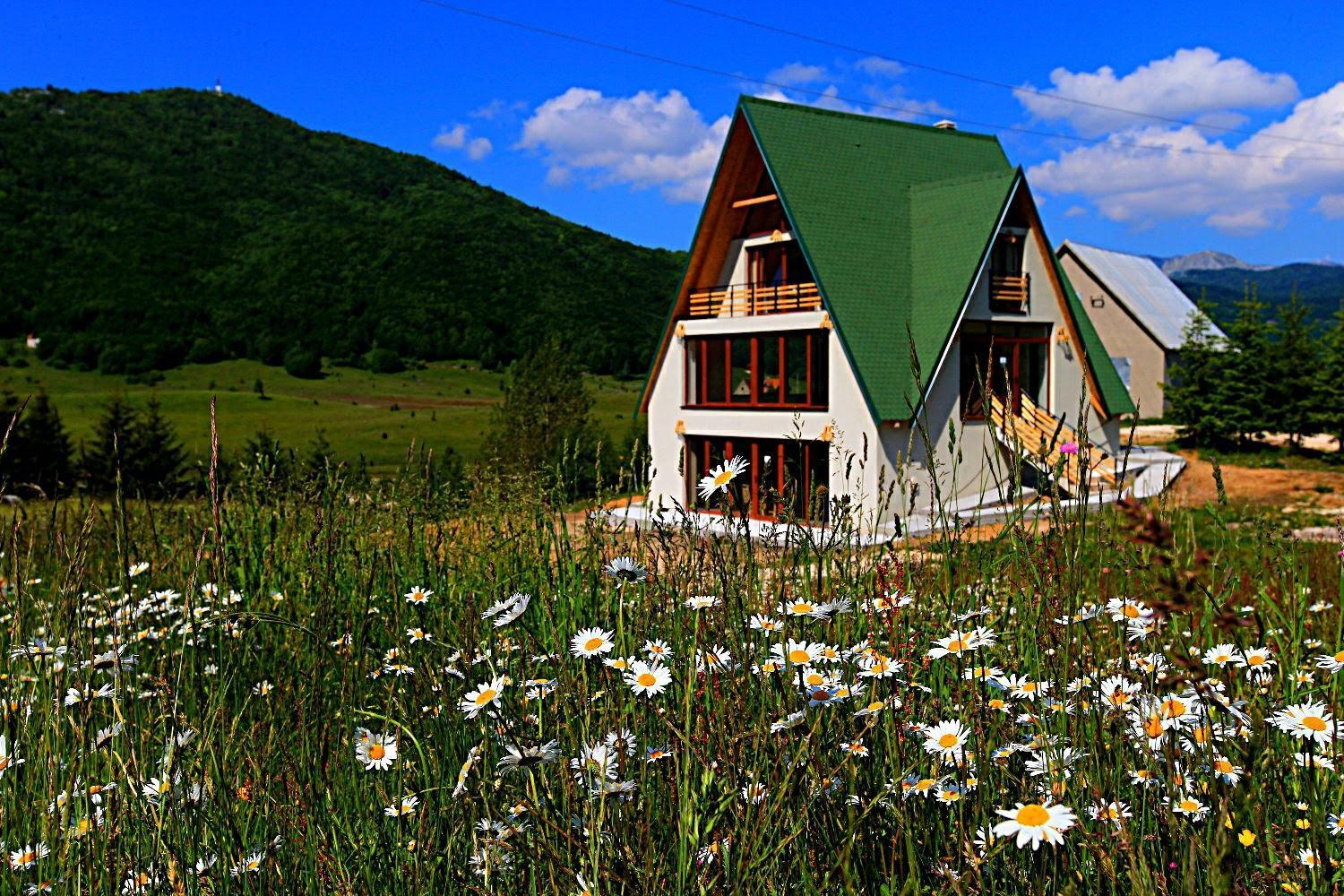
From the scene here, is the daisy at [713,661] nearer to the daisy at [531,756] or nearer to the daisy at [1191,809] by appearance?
the daisy at [531,756]

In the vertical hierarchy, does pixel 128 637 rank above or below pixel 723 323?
below

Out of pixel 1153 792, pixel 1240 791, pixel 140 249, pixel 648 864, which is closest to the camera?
pixel 1240 791

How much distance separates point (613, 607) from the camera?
4340 millimetres

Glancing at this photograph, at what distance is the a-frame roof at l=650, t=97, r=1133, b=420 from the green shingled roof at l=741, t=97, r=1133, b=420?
0.03m

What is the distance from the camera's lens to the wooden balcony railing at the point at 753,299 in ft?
69.3

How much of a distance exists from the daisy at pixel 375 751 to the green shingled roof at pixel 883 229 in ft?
56.8

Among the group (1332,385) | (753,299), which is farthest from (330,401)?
(1332,385)

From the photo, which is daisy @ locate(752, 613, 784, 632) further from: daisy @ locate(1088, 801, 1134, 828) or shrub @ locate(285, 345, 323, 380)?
shrub @ locate(285, 345, 323, 380)

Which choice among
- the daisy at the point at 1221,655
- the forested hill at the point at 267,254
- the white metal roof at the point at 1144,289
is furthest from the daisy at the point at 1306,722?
the forested hill at the point at 267,254

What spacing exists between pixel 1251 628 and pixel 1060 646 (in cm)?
257

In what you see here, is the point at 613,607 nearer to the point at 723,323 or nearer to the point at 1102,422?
the point at 723,323

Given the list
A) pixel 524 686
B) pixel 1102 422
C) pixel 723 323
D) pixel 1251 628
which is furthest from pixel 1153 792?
pixel 1102 422

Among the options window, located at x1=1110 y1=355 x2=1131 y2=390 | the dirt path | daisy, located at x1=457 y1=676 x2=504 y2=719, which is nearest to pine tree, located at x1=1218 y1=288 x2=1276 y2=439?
the dirt path

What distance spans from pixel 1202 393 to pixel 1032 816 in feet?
109
